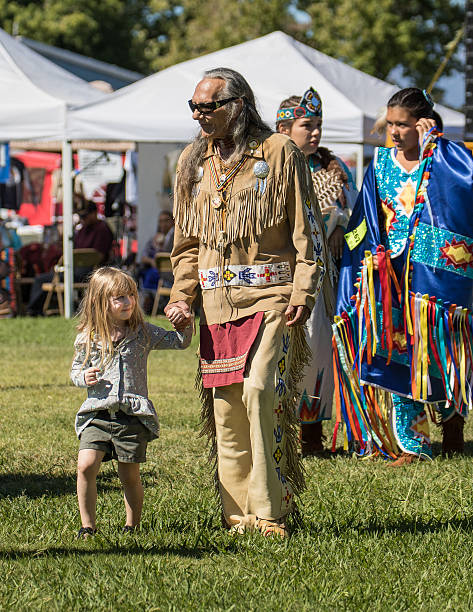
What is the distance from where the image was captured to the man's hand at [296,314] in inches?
144

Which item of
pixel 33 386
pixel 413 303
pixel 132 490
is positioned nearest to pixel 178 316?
pixel 132 490

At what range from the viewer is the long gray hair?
3709 mm

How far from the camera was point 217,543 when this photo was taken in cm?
374

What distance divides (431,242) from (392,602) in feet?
7.96

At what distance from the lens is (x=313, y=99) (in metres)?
5.59

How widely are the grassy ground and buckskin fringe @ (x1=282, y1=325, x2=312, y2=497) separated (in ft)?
0.64

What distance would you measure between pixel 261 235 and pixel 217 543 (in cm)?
107

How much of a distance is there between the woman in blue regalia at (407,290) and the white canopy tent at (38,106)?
713 centimetres

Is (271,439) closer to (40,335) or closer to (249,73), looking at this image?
(40,335)

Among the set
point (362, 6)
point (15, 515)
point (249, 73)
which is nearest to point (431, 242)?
point (15, 515)

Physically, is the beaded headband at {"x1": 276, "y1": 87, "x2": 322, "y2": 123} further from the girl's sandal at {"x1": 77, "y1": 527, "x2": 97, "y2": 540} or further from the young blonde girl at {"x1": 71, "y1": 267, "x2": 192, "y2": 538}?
the girl's sandal at {"x1": 77, "y1": 527, "x2": 97, "y2": 540}

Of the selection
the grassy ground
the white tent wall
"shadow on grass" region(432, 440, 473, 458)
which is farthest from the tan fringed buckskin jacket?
the white tent wall

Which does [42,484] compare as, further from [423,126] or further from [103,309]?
[423,126]

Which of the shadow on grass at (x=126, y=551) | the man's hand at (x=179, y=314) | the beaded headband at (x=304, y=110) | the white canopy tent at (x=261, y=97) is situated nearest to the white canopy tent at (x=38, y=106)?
the white canopy tent at (x=261, y=97)
